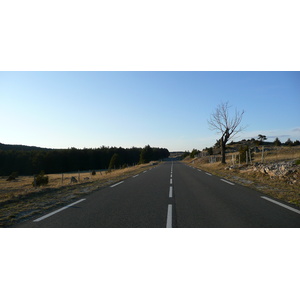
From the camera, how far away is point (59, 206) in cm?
716

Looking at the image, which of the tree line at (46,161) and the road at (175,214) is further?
the tree line at (46,161)

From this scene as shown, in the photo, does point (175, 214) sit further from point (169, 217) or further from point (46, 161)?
point (46, 161)

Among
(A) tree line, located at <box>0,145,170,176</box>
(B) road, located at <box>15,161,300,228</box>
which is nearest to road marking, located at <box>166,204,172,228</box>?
(B) road, located at <box>15,161,300,228</box>

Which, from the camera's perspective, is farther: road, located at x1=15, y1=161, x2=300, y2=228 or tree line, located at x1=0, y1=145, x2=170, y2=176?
tree line, located at x1=0, y1=145, x2=170, y2=176

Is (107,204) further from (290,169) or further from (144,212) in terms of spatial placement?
(290,169)

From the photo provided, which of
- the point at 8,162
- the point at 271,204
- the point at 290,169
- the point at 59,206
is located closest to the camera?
the point at 271,204

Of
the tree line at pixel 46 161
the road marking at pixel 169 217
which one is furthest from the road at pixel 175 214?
the tree line at pixel 46 161

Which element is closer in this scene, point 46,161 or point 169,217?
point 169,217

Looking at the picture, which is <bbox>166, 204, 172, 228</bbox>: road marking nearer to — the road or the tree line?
the road

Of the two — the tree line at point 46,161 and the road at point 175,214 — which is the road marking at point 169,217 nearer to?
the road at point 175,214

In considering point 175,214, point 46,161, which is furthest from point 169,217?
point 46,161
